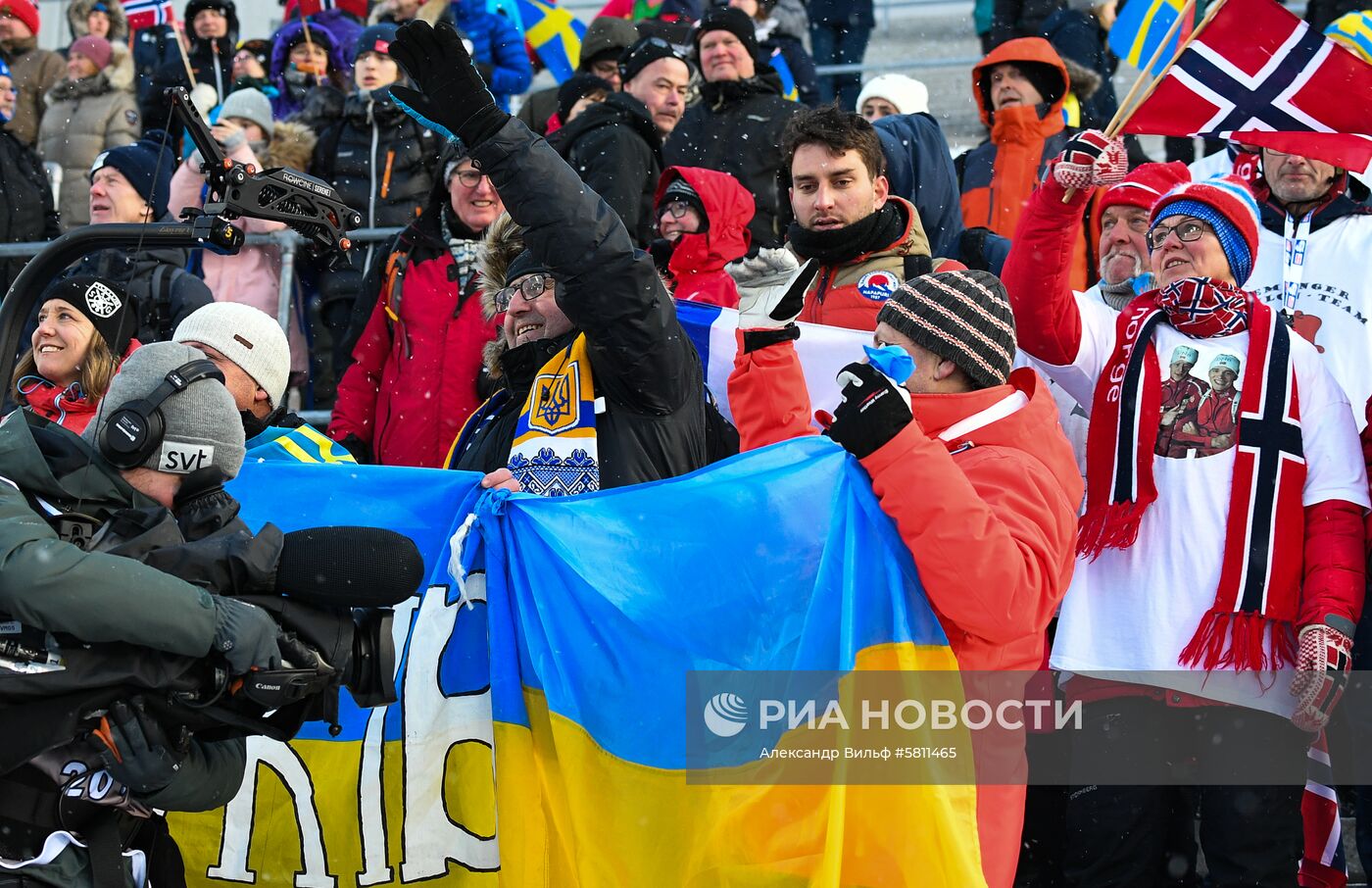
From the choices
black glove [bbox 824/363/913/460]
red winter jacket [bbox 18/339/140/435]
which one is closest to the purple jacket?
red winter jacket [bbox 18/339/140/435]

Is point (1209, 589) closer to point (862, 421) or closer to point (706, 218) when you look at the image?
point (862, 421)

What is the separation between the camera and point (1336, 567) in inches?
178

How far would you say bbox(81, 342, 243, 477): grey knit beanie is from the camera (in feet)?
9.93

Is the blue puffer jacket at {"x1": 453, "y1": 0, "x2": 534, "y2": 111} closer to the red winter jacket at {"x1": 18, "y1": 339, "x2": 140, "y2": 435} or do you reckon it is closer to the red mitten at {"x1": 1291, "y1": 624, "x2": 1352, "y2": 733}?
the red winter jacket at {"x1": 18, "y1": 339, "x2": 140, "y2": 435}

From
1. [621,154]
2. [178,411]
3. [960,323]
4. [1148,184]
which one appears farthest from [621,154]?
[178,411]

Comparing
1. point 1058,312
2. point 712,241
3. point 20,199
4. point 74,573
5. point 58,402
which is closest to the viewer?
point 74,573

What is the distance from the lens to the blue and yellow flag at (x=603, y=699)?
3564mm

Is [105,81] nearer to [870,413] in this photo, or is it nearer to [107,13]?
[107,13]

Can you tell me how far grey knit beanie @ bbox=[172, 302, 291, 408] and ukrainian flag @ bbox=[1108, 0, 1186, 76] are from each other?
4984 mm

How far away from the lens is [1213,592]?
4570 millimetres

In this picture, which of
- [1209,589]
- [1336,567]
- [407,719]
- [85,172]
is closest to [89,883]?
[407,719]

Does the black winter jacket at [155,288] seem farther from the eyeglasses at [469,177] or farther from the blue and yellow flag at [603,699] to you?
the blue and yellow flag at [603,699]

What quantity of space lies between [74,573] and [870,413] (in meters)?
1.62

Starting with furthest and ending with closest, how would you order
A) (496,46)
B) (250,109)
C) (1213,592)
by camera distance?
1. (496,46)
2. (250,109)
3. (1213,592)
